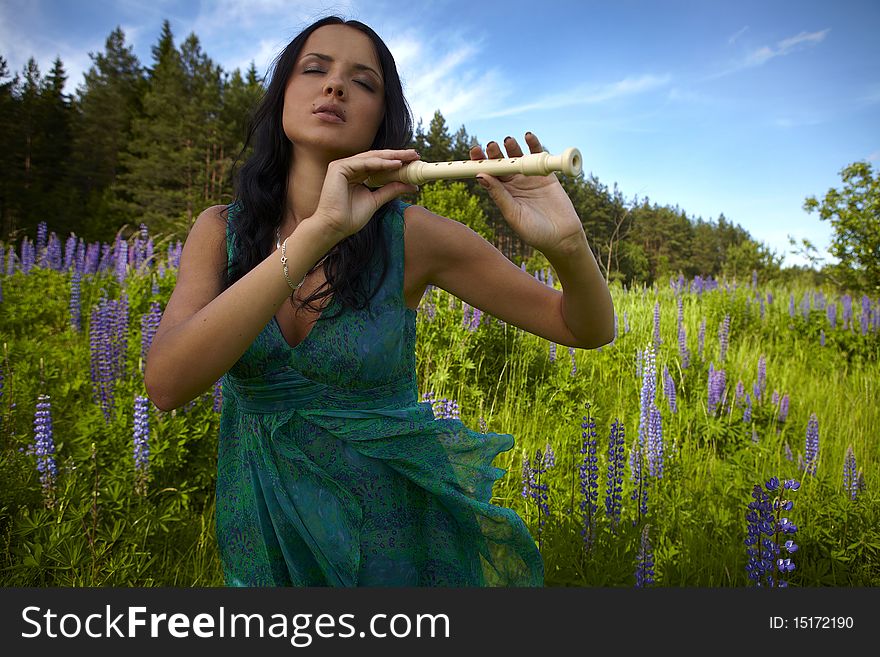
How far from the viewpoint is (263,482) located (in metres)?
1.46

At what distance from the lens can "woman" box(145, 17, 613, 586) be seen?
1.34 m

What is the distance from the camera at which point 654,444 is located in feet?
Result: 8.91

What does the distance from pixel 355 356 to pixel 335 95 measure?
633 mm

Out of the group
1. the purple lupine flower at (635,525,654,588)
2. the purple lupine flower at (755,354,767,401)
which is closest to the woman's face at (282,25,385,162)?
the purple lupine flower at (635,525,654,588)

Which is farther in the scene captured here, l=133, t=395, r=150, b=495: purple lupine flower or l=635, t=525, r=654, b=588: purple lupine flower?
l=133, t=395, r=150, b=495: purple lupine flower

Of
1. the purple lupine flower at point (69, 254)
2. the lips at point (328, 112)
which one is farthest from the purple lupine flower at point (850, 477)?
the purple lupine flower at point (69, 254)

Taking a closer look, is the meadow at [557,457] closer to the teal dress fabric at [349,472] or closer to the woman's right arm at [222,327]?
the teal dress fabric at [349,472]

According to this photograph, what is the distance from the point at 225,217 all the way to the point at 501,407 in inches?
103

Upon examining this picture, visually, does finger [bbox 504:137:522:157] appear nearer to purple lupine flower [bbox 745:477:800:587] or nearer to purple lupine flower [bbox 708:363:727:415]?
purple lupine flower [bbox 745:477:800:587]

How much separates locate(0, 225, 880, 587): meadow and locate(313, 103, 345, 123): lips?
1371mm

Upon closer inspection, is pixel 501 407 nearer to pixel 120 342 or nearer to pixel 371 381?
pixel 120 342

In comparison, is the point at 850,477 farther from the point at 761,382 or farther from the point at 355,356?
the point at 355,356

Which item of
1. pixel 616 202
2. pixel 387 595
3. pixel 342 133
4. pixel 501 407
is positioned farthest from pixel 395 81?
pixel 616 202

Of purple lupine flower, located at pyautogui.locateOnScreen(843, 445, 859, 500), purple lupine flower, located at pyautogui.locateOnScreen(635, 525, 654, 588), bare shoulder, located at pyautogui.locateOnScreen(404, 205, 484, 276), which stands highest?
bare shoulder, located at pyautogui.locateOnScreen(404, 205, 484, 276)
